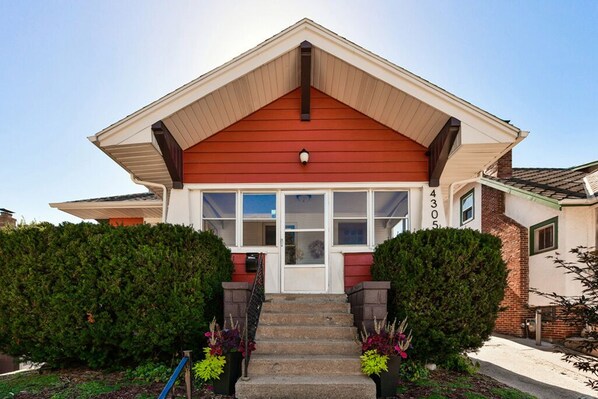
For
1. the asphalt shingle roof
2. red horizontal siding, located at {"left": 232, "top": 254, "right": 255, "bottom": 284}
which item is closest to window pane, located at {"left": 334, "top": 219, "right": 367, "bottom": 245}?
red horizontal siding, located at {"left": 232, "top": 254, "right": 255, "bottom": 284}

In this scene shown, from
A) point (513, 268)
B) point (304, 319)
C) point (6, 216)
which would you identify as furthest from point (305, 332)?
point (6, 216)

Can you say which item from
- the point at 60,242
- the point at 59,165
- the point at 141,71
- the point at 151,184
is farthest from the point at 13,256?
the point at 59,165

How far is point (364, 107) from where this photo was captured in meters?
7.38

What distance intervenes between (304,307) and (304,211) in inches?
79.3

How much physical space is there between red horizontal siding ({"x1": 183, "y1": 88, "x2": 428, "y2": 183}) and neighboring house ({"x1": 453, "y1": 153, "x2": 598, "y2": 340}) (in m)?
2.62

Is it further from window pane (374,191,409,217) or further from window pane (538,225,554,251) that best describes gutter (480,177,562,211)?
window pane (374,191,409,217)

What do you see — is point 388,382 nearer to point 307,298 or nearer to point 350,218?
point 307,298

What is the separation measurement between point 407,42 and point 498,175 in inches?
277

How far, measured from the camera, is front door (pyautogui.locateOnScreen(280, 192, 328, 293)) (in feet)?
24.0

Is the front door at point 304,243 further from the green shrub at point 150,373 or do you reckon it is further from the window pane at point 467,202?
the window pane at point 467,202

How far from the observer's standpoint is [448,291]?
17.0 feet

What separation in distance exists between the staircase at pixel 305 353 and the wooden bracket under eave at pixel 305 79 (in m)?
3.43

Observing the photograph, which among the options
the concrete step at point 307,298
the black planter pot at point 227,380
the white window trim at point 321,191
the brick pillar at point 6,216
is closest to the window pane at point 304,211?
the white window trim at point 321,191

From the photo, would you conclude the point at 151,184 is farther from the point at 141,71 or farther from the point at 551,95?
the point at 551,95
